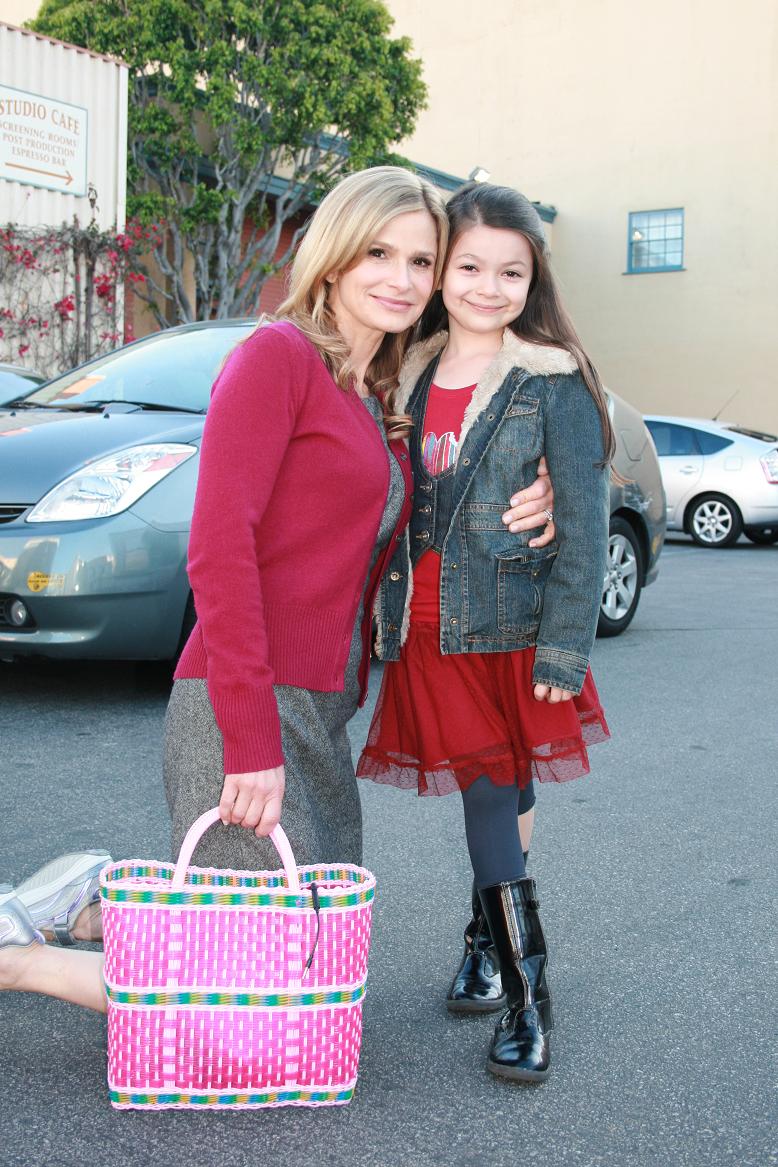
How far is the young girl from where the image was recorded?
2.40 m

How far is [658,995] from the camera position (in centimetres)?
278

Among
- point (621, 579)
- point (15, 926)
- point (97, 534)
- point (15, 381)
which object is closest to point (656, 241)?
point (621, 579)

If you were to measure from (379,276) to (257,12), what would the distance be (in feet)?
48.3

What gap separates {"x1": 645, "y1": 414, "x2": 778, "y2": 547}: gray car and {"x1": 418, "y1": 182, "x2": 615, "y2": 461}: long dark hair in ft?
38.1

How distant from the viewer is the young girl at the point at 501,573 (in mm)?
2396

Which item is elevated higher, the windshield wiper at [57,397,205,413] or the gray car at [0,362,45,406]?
the gray car at [0,362,45,406]

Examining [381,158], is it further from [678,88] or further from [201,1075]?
[201,1075]

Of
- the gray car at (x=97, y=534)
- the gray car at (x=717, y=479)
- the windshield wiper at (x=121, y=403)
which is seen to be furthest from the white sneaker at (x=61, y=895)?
the gray car at (x=717, y=479)

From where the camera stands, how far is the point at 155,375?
5.66 meters

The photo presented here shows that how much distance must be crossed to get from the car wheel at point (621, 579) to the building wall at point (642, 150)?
15.6m

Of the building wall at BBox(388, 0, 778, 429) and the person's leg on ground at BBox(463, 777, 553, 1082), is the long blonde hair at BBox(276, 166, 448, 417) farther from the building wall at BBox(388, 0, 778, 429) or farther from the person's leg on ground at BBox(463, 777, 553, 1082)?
the building wall at BBox(388, 0, 778, 429)

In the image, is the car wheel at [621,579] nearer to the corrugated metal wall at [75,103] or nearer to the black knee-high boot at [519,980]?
the black knee-high boot at [519,980]

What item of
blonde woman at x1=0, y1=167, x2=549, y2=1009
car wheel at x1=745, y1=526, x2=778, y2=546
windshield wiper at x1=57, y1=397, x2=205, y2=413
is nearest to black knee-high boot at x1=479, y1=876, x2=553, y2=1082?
blonde woman at x1=0, y1=167, x2=549, y2=1009

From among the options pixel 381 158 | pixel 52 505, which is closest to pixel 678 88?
pixel 381 158
